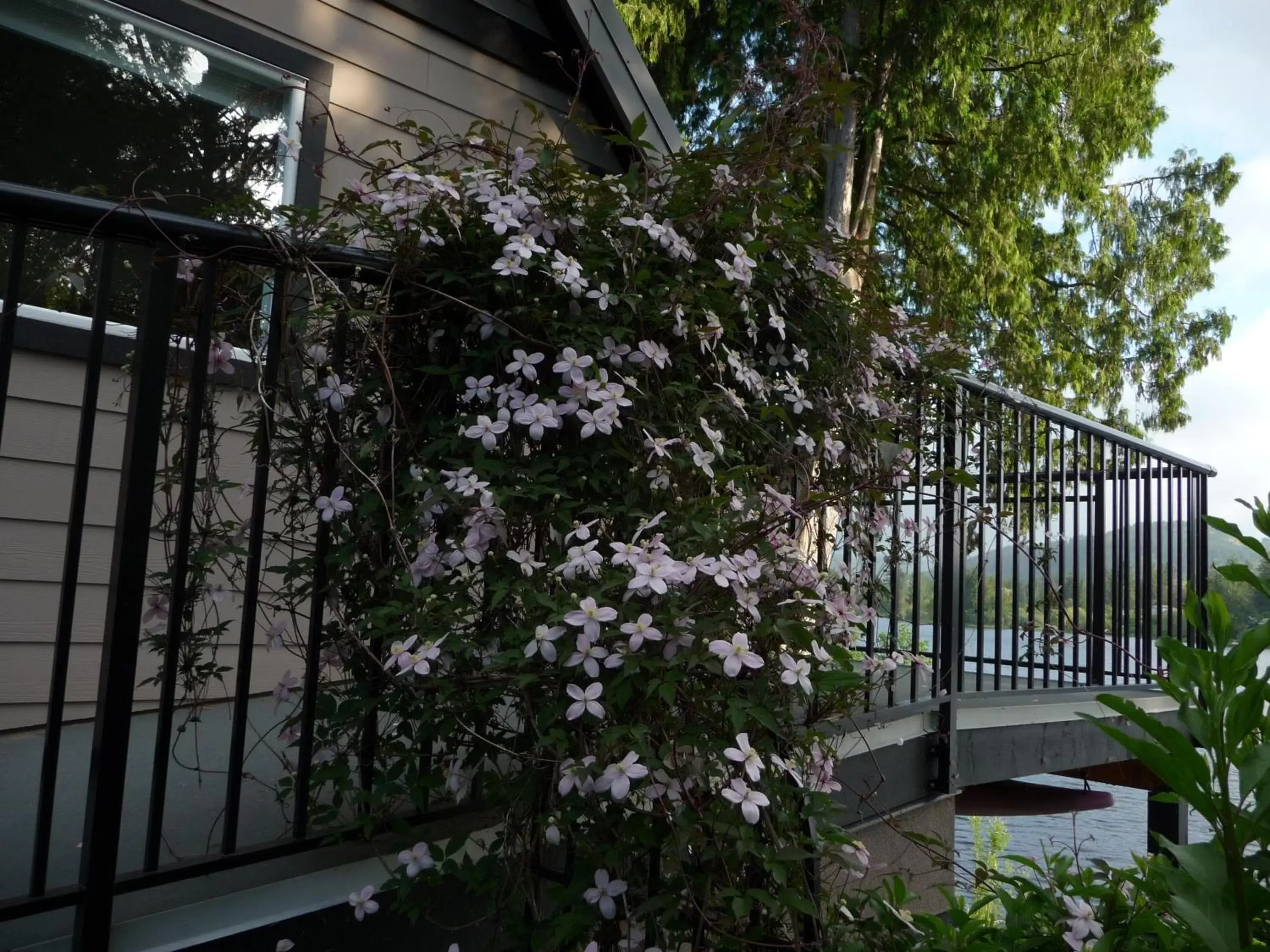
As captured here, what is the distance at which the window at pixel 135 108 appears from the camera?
3.19m

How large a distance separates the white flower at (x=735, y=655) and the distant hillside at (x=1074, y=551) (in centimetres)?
211

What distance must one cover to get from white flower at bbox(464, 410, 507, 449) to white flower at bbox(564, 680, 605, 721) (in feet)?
1.61

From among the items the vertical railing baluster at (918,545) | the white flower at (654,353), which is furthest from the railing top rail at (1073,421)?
the white flower at (654,353)

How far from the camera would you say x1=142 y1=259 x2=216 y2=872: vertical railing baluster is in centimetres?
159

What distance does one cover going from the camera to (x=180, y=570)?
166 centimetres

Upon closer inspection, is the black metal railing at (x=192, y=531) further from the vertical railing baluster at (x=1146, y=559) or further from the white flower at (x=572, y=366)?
the vertical railing baluster at (x=1146, y=559)

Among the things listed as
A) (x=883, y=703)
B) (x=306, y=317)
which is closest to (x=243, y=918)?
(x=306, y=317)

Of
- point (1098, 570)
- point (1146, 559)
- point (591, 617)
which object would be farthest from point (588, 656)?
point (1146, 559)

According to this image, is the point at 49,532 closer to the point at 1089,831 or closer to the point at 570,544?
the point at 570,544

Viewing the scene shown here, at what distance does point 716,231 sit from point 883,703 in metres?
1.74

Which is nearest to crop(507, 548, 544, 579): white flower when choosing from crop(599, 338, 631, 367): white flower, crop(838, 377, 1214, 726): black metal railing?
crop(599, 338, 631, 367): white flower

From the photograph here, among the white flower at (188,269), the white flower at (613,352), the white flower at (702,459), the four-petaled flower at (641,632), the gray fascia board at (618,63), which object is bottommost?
the four-petaled flower at (641,632)

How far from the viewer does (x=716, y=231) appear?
220 centimetres

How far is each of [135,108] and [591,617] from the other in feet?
9.42
